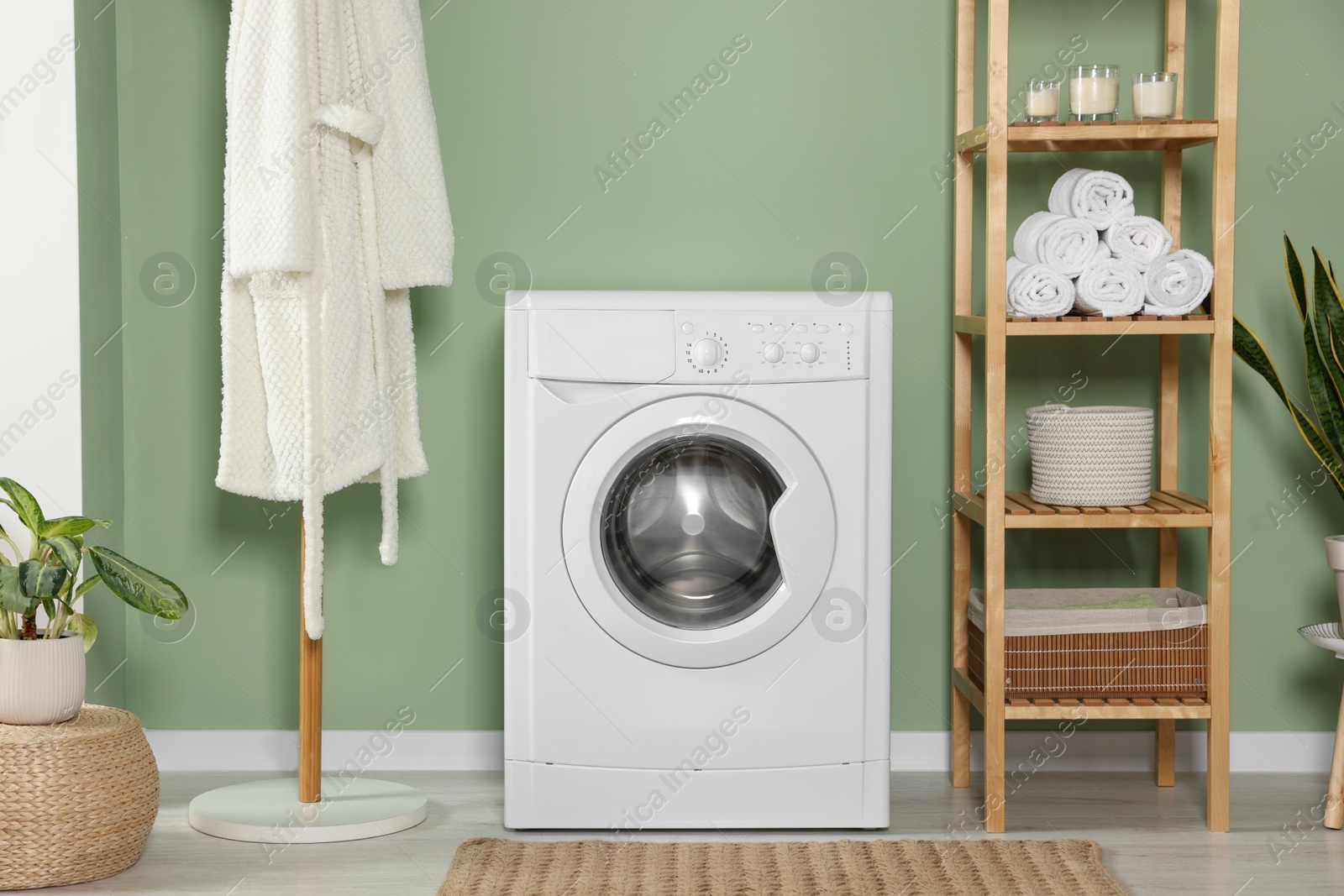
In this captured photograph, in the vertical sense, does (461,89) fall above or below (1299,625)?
above

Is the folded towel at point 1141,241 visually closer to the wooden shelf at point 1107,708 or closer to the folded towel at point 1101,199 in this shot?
the folded towel at point 1101,199

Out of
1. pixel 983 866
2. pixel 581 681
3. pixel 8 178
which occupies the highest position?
pixel 8 178

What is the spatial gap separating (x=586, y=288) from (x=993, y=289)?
82 cm

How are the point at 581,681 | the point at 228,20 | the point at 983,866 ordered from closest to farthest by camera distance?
1. the point at 983,866
2. the point at 581,681
3. the point at 228,20

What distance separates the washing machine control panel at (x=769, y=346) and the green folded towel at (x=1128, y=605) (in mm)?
602

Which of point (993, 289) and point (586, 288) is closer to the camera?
point (993, 289)

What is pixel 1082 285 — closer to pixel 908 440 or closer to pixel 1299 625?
pixel 908 440

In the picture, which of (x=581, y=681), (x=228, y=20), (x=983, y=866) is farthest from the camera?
Result: (x=228, y=20)

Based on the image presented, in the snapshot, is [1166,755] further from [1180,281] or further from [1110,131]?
[1110,131]

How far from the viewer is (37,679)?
181cm

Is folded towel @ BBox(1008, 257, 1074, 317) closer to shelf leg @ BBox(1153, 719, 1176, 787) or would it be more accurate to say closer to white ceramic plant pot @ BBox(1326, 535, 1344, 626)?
white ceramic plant pot @ BBox(1326, 535, 1344, 626)

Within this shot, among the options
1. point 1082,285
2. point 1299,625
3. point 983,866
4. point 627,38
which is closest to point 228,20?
point 627,38

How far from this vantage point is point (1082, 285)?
2.07 meters

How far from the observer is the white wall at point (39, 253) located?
2.12 metres
